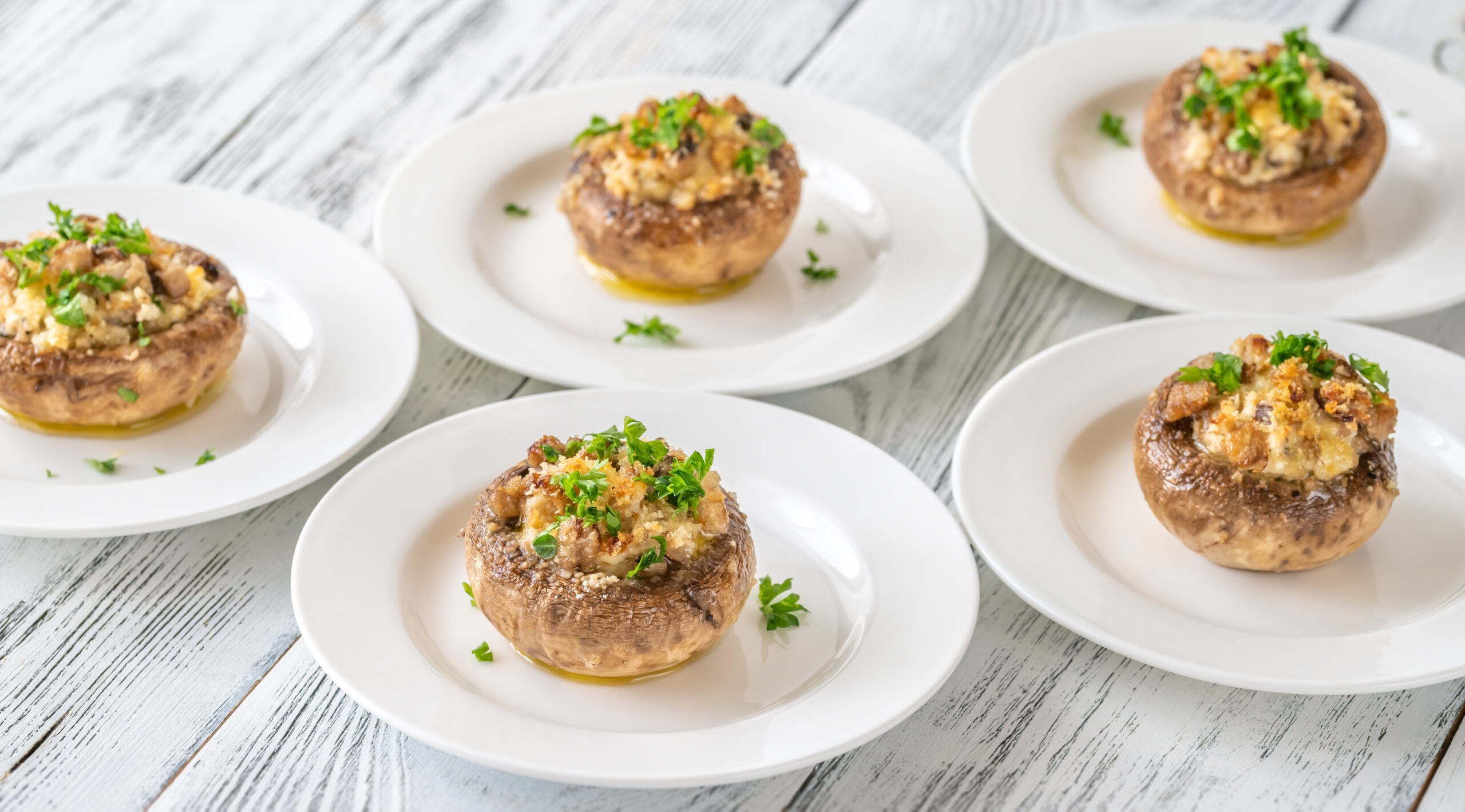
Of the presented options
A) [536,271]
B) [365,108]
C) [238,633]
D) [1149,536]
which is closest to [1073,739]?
[1149,536]

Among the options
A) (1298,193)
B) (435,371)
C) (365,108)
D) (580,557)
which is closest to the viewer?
(580,557)

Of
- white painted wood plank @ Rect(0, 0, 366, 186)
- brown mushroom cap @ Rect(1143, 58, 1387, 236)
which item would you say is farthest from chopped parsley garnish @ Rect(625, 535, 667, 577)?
white painted wood plank @ Rect(0, 0, 366, 186)

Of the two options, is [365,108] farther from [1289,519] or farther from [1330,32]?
[1330,32]

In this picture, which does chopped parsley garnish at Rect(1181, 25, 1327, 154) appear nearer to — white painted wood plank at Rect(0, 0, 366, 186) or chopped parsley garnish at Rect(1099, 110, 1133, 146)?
chopped parsley garnish at Rect(1099, 110, 1133, 146)

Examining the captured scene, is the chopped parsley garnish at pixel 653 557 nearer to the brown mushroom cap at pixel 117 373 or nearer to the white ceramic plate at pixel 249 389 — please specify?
the white ceramic plate at pixel 249 389

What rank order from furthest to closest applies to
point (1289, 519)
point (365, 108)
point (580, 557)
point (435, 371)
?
point (365, 108) < point (435, 371) < point (1289, 519) < point (580, 557)

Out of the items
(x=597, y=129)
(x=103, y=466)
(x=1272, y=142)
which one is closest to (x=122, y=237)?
(x=103, y=466)

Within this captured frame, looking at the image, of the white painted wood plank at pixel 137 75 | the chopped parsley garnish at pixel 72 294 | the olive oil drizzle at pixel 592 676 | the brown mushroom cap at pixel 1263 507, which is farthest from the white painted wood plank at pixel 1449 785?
the white painted wood plank at pixel 137 75
